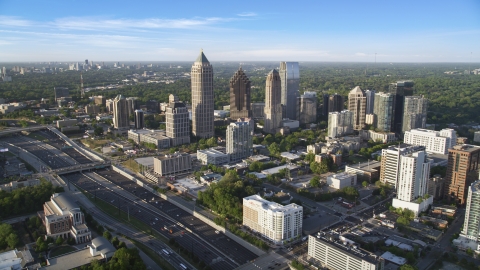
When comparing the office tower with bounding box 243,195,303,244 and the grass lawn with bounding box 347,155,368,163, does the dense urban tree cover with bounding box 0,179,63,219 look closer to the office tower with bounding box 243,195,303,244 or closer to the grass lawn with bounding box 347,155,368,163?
the office tower with bounding box 243,195,303,244

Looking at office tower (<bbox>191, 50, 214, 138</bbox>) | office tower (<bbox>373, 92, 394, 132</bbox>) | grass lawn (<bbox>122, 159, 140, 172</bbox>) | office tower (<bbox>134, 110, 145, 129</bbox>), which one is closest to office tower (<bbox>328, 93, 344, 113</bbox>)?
office tower (<bbox>373, 92, 394, 132</bbox>)

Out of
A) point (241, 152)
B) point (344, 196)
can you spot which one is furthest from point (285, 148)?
point (344, 196)

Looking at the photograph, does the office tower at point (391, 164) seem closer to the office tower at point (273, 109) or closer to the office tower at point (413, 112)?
the office tower at point (413, 112)

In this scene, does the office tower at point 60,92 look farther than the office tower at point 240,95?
Yes

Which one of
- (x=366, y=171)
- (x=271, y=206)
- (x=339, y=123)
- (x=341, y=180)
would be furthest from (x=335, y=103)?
(x=271, y=206)

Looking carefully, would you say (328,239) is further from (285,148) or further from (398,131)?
(398,131)

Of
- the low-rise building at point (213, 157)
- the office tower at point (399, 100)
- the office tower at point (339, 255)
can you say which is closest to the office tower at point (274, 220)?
the office tower at point (339, 255)

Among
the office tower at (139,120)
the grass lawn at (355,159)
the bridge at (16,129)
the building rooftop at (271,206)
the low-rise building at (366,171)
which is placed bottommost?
the grass lawn at (355,159)
